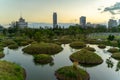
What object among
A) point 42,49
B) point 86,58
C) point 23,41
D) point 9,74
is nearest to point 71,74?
point 9,74

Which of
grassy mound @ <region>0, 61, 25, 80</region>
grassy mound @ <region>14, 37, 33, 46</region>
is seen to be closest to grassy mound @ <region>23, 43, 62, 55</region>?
→ grassy mound @ <region>14, 37, 33, 46</region>

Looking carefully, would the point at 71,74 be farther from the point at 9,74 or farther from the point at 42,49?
the point at 42,49

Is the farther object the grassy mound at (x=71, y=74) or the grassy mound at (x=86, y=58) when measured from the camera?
the grassy mound at (x=86, y=58)

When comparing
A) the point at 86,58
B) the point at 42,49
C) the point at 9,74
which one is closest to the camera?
the point at 9,74

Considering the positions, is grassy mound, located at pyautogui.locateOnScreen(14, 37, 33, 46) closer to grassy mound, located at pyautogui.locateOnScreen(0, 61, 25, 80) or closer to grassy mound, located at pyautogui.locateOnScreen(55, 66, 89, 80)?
grassy mound, located at pyautogui.locateOnScreen(0, 61, 25, 80)

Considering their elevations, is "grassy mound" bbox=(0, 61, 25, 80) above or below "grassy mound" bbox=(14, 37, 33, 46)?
above

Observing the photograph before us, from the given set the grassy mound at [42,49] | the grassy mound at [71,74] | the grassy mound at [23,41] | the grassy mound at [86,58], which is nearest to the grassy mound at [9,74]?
the grassy mound at [71,74]

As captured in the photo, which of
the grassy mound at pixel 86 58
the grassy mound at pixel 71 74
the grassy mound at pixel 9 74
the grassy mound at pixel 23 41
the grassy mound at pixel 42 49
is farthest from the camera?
the grassy mound at pixel 23 41

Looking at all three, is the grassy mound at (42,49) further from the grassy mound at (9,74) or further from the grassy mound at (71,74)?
the grassy mound at (9,74)

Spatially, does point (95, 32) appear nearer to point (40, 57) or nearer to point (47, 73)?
point (40, 57)

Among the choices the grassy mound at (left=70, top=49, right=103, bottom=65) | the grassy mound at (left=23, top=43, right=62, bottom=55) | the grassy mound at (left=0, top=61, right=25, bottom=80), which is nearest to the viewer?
the grassy mound at (left=0, top=61, right=25, bottom=80)

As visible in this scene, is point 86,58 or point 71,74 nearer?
point 71,74

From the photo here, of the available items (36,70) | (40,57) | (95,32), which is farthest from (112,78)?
(95,32)

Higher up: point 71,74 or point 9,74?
point 9,74
